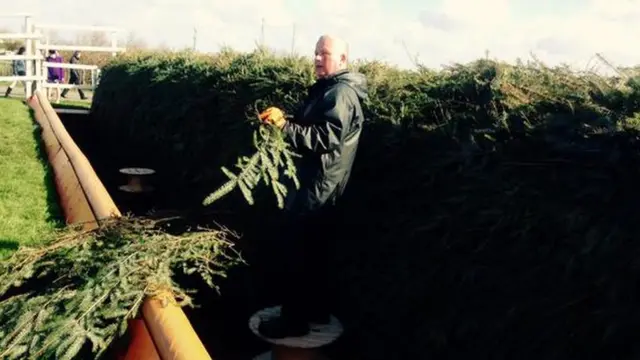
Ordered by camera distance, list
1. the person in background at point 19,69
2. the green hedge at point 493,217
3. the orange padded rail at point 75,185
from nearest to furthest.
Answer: the green hedge at point 493,217, the orange padded rail at point 75,185, the person in background at point 19,69

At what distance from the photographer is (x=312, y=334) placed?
14.7ft

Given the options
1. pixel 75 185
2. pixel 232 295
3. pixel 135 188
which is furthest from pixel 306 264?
pixel 135 188

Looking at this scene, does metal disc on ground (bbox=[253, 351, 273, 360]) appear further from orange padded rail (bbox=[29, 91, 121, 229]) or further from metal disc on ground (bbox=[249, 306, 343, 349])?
orange padded rail (bbox=[29, 91, 121, 229])

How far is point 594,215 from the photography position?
3.11 meters

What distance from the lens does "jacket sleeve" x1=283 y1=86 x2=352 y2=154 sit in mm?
4035

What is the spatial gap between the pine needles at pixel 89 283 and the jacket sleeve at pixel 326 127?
46.9 inches

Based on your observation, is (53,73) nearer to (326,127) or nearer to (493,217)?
(326,127)

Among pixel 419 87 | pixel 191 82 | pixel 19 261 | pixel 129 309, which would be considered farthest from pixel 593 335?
pixel 191 82

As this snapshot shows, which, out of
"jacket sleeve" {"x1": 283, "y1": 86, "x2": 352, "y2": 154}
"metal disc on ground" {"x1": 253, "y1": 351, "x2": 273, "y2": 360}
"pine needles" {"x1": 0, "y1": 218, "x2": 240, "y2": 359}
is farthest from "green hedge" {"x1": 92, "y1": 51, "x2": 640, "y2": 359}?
"pine needles" {"x1": 0, "y1": 218, "x2": 240, "y2": 359}

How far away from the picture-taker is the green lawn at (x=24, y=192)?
654cm

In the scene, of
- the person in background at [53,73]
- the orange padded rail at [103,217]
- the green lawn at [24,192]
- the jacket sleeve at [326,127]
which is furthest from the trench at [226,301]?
the person in background at [53,73]

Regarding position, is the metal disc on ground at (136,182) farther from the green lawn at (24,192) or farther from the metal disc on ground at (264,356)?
the metal disc on ground at (264,356)

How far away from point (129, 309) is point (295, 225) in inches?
47.2

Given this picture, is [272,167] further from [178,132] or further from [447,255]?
[178,132]
